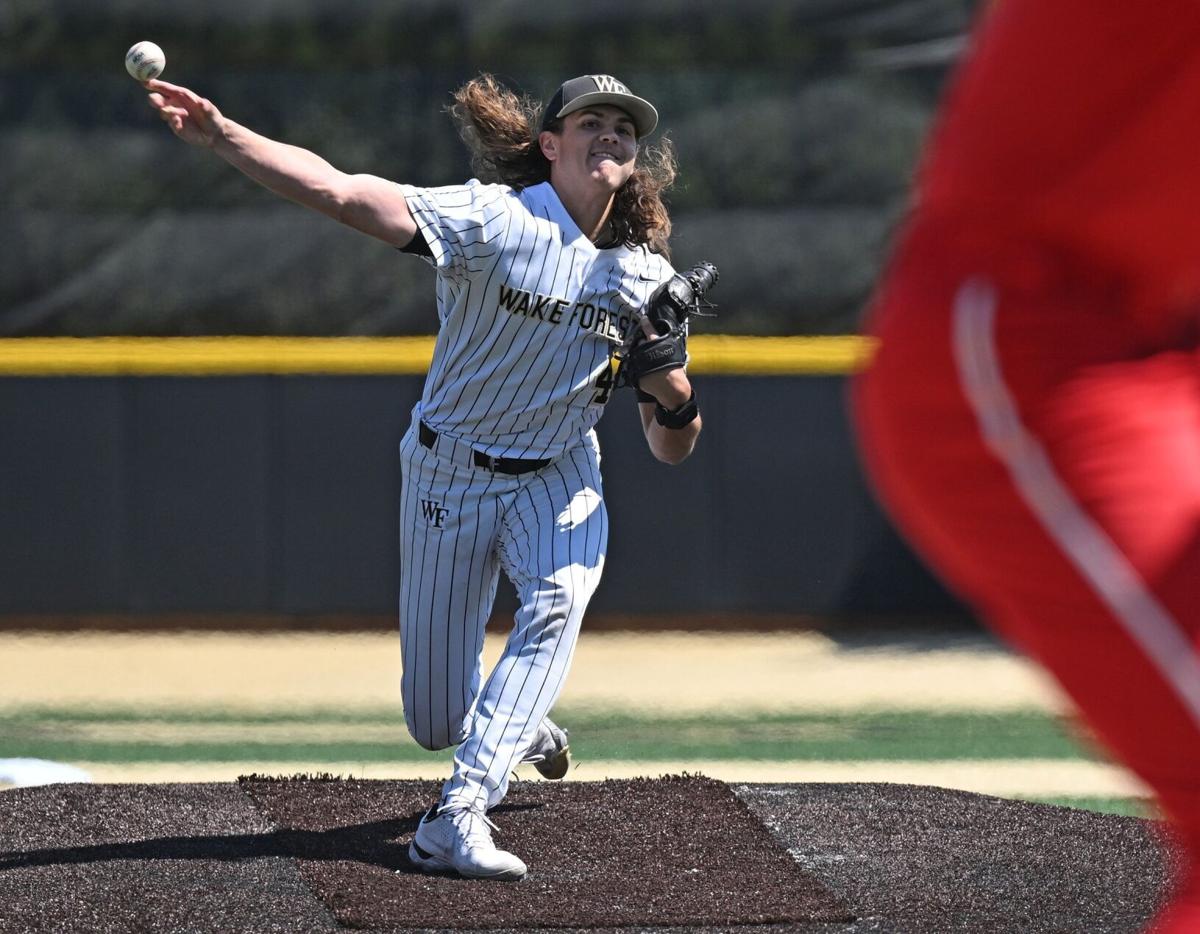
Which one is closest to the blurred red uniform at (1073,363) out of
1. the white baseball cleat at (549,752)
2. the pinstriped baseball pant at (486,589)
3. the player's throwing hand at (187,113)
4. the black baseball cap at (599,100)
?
the player's throwing hand at (187,113)

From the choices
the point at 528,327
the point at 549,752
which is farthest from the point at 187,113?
the point at 549,752

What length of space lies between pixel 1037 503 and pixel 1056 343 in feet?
0.49

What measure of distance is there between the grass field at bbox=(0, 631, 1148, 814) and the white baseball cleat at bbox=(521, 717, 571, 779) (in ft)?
1.95

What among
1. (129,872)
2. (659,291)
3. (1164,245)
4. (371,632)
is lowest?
(371,632)

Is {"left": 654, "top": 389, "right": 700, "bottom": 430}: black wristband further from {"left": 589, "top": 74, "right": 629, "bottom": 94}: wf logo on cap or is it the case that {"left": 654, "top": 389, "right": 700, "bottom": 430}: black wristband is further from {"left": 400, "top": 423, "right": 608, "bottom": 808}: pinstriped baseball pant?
{"left": 589, "top": 74, "right": 629, "bottom": 94}: wf logo on cap

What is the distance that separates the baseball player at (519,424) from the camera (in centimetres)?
407

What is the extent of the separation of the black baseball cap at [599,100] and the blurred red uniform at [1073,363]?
2.57 m

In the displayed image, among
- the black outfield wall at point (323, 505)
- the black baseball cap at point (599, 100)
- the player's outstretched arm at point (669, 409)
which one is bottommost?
the black outfield wall at point (323, 505)

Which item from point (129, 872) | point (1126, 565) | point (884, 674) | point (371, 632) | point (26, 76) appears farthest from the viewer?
point (26, 76)

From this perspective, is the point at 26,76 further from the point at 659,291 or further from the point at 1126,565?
the point at 1126,565

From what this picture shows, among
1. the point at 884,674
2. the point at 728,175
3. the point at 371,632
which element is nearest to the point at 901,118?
the point at 728,175

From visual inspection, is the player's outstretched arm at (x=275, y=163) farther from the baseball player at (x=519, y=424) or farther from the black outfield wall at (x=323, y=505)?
the black outfield wall at (x=323, y=505)

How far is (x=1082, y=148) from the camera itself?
5.39ft

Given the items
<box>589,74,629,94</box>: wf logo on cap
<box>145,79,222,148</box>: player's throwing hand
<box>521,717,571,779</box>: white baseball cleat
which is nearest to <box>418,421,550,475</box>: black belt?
<box>521,717,571,779</box>: white baseball cleat
